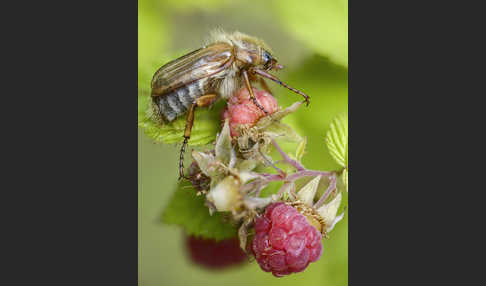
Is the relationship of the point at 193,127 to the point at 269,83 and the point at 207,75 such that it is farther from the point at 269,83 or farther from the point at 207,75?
the point at 269,83

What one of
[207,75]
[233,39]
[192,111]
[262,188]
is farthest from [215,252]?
[233,39]

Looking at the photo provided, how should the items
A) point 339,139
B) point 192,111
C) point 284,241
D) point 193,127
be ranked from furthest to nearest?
point 339,139 → point 193,127 → point 192,111 → point 284,241

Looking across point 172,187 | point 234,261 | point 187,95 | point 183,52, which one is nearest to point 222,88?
point 187,95

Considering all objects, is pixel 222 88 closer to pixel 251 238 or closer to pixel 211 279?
pixel 251 238

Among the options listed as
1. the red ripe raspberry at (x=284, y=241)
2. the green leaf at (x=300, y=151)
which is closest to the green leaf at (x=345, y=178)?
the green leaf at (x=300, y=151)

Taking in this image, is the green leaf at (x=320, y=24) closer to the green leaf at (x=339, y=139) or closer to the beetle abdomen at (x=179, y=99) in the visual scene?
the green leaf at (x=339, y=139)

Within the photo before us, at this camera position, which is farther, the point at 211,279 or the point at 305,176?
the point at 211,279
